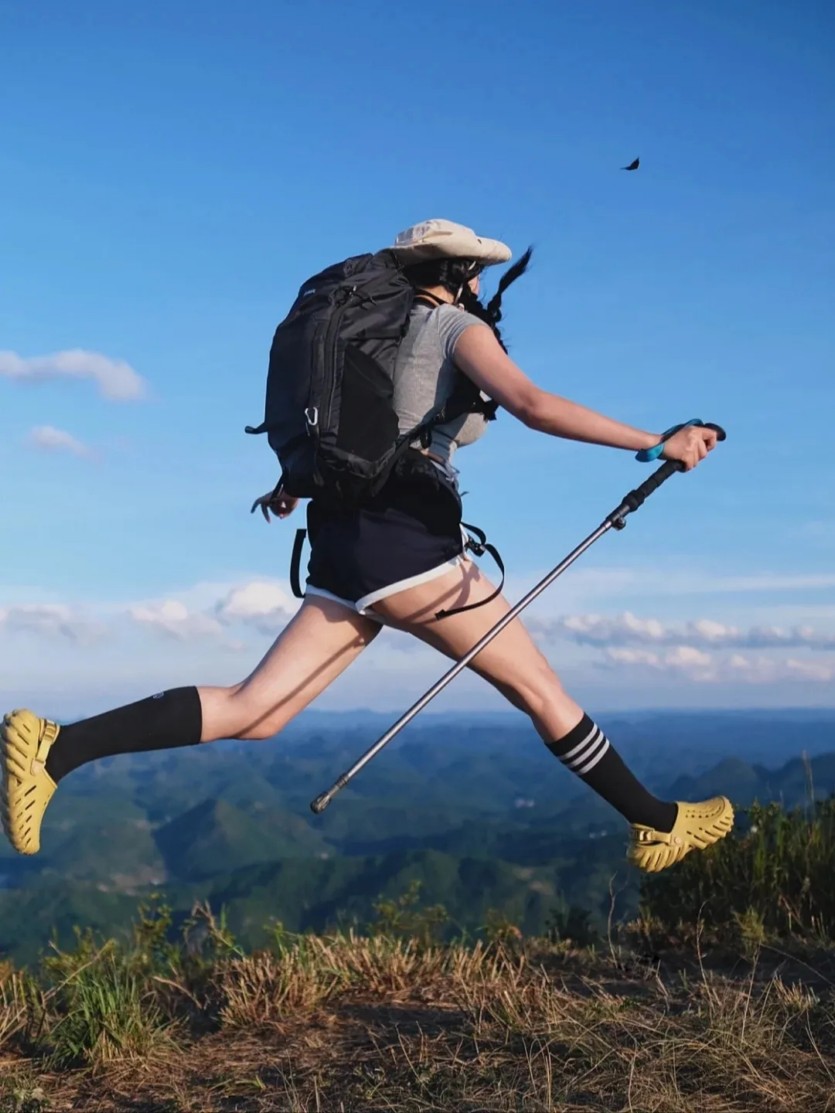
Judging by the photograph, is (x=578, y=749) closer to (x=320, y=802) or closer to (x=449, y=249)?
(x=320, y=802)

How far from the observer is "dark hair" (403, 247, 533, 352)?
4.38 metres

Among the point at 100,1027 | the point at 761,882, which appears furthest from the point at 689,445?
the point at 100,1027

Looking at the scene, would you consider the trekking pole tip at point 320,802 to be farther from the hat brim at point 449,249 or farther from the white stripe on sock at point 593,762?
the hat brim at point 449,249

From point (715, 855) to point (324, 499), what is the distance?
3.36 meters

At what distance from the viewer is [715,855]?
6188mm

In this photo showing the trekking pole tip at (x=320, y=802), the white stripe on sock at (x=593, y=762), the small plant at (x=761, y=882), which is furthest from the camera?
the small plant at (x=761, y=882)

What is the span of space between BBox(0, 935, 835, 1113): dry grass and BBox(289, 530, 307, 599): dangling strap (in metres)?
1.59

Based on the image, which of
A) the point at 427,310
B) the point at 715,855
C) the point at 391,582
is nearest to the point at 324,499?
the point at 391,582

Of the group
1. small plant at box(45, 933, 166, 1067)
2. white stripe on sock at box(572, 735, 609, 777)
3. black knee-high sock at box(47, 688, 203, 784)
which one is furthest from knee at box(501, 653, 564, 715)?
small plant at box(45, 933, 166, 1067)

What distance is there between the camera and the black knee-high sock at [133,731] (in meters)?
4.08

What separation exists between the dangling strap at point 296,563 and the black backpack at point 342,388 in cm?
34

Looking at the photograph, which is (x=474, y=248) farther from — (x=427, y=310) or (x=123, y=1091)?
(x=123, y=1091)

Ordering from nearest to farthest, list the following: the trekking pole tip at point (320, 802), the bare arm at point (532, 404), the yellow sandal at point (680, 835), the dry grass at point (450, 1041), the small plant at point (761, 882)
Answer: the dry grass at point (450, 1041), the trekking pole tip at point (320, 802), the bare arm at point (532, 404), the yellow sandal at point (680, 835), the small plant at point (761, 882)

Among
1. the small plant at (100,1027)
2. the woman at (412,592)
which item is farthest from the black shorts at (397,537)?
the small plant at (100,1027)
